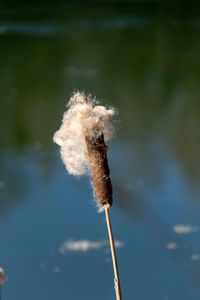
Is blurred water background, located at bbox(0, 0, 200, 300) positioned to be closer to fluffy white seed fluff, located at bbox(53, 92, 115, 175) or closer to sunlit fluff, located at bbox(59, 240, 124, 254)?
sunlit fluff, located at bbox(59, 240, 124, 254)

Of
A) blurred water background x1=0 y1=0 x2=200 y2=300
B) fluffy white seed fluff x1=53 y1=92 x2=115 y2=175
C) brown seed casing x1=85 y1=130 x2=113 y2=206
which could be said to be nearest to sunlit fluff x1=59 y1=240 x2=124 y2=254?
blurred water background x1=0 y1=0 x2=200 y2=300

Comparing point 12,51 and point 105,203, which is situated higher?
point 12,51

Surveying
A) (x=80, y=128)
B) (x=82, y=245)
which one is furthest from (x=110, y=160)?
(x=80, y=128)

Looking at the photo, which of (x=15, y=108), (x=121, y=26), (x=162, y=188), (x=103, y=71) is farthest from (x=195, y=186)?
(x=121, y=26)

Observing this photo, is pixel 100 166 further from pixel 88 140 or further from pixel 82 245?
pixel 82 245

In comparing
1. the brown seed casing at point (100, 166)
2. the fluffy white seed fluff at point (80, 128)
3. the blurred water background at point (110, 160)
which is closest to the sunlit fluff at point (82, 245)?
the blurred water background at point (110, 160)

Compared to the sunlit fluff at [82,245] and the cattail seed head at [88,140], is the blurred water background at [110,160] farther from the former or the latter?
the cattail seed head at [88,140]

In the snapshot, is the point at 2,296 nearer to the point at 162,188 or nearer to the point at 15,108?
the point at 162,188
